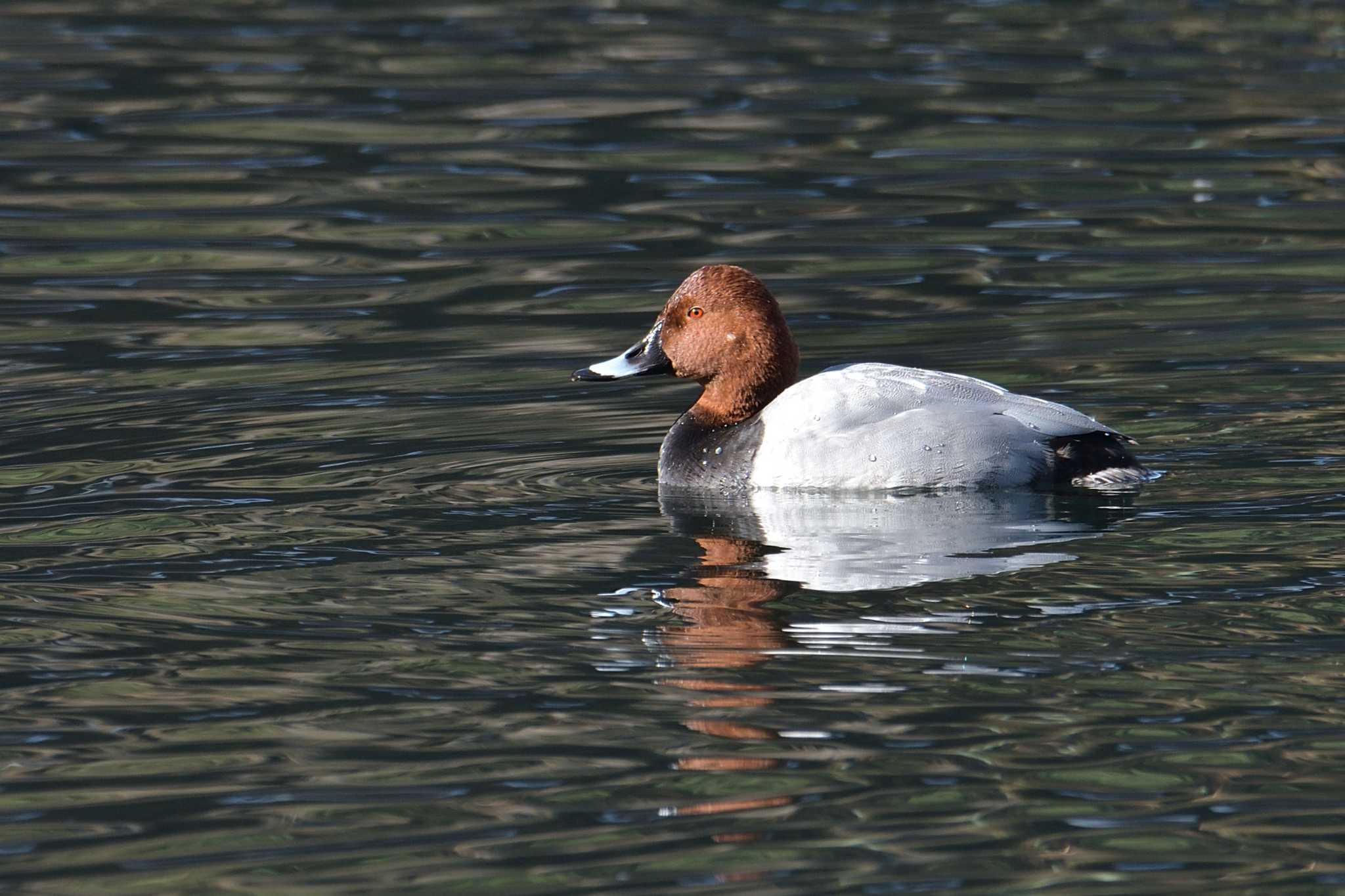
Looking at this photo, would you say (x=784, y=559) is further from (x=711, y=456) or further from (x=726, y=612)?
(x=711, y=456)

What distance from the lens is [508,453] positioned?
8.23 meters

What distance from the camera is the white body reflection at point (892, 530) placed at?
21.4 ft

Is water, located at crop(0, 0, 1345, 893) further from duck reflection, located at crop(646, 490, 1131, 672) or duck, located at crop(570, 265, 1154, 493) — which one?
duck, located at crop(570, 265, 1154, 493)

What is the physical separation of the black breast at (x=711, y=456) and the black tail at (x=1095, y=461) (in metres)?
1.04

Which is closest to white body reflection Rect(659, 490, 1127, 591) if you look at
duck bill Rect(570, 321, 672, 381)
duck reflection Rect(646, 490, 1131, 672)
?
duck reflection Rect(646, 490, 1131, 672)

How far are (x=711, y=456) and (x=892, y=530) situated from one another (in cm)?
99

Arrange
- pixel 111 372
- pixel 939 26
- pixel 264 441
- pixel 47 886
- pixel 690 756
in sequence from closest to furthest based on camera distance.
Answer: pixel 47 886, pixel 690 756, pixel 264 441, pixel 111 372, pixel 939 26

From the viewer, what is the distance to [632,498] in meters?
7.73

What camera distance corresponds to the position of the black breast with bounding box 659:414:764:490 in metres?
7.75

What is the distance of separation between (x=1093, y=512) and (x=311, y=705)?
2.87 meters

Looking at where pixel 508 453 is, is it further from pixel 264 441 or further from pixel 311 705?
pixel 311 705

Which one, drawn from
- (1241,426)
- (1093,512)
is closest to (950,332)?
(1241,426)

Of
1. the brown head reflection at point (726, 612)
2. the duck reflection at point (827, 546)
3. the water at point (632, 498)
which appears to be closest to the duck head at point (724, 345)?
the water at point (632, 498)

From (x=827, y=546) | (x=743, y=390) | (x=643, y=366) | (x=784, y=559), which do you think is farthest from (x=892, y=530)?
(x=643, y=366)
